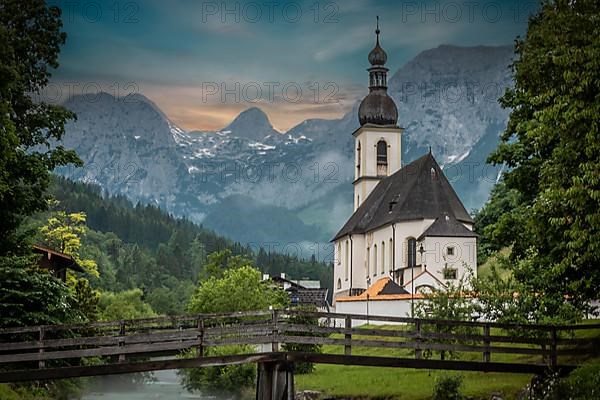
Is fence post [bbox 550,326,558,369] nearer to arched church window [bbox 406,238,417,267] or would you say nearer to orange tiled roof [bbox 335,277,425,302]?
orange tiled roof [bbox 335,277,425,302]

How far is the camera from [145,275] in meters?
164

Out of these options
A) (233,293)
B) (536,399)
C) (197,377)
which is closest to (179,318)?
(536,399)

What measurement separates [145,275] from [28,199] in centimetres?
13645

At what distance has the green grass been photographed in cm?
2811

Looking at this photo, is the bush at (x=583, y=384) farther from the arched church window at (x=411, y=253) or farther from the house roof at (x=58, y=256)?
the arched church window at (x=411, y=253)

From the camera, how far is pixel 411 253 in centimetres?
8069

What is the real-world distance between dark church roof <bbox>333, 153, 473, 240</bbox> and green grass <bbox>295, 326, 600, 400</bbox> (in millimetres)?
41496

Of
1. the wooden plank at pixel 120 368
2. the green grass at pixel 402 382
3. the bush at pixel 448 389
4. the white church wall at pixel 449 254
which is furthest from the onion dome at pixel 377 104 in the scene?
the wooden plank at pixel 120 368

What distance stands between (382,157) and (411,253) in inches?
1066

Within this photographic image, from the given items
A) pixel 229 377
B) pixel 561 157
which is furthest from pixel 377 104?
pixel 561 157

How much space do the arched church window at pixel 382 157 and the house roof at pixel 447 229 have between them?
1071 inches

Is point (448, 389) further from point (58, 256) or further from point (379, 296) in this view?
point (379, 296)

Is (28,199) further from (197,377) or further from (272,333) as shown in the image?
(197,377)

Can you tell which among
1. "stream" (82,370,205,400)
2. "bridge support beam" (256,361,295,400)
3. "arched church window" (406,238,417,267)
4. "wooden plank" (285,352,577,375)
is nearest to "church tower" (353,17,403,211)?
"arched church window" (406,238,417,267)
